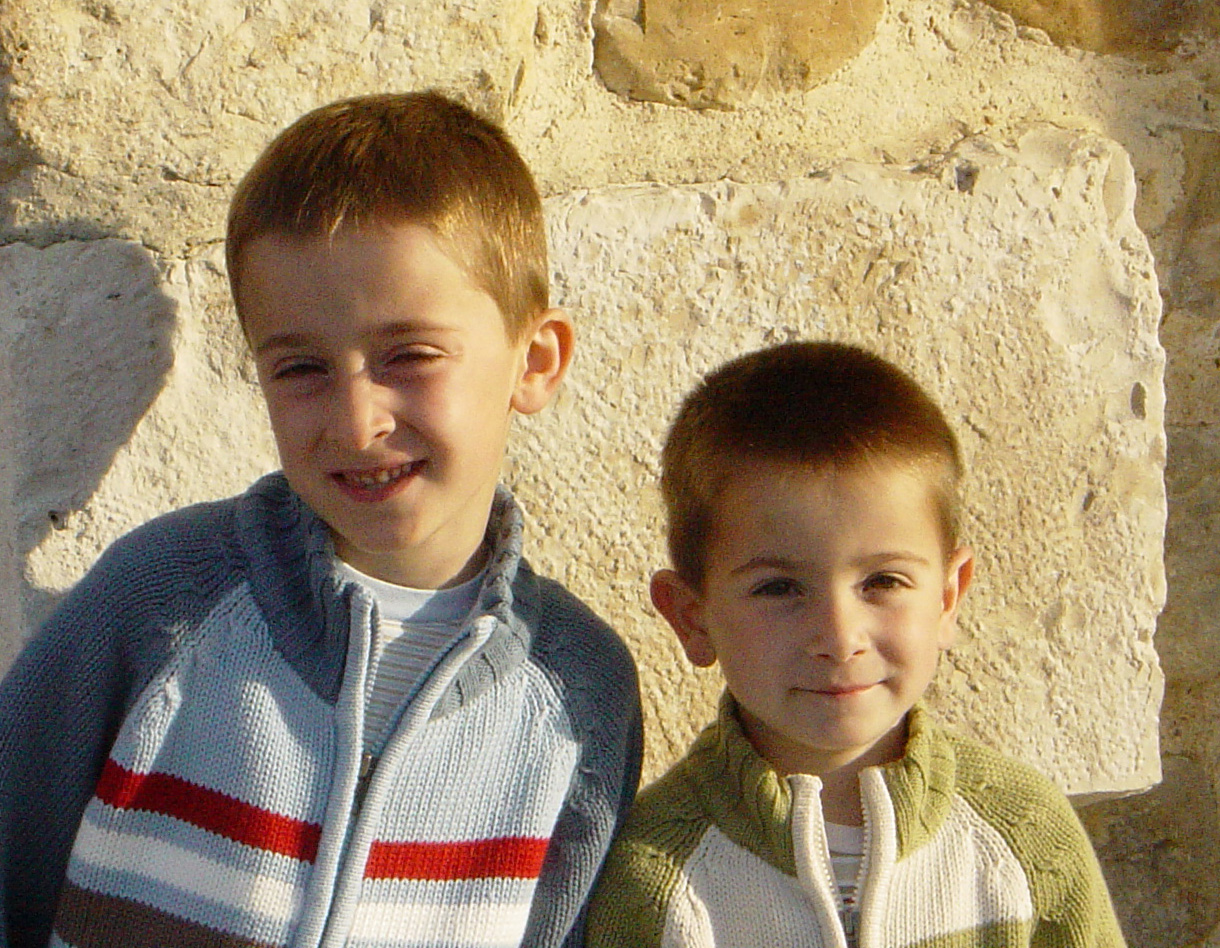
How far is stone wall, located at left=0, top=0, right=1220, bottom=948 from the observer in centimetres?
131

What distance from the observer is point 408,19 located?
4.38 feet

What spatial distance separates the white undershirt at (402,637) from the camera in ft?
4.10

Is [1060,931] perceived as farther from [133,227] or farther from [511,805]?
[133,227]

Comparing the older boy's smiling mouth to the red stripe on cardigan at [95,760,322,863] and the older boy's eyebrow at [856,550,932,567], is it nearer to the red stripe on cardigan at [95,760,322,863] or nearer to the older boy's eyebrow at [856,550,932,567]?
the red stripe on cardigan at [95,760,322,863]

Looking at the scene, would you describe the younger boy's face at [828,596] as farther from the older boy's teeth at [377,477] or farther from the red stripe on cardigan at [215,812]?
the red stripe on cardigan at [215,812]

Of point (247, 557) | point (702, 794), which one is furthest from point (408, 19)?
point (702, 794)

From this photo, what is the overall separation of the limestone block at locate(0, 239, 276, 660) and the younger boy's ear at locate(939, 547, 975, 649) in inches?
24.8

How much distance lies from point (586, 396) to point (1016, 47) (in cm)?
58

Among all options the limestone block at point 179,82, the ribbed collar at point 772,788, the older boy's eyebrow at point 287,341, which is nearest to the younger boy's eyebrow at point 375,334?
the older boy's eyebrow at point 287,341

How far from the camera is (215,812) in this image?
3.91 feet

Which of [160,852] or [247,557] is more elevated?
[247,557]

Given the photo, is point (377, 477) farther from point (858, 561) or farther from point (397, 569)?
point (858, 561)

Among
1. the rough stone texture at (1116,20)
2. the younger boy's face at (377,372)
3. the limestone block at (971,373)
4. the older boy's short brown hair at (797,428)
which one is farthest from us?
the rough stone texture at (1116,20)

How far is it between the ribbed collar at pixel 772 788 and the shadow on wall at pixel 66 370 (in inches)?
22.8
